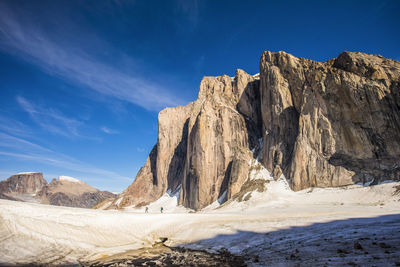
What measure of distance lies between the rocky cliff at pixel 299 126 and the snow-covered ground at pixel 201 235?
67.6 ft

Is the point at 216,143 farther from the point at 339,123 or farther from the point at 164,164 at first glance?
the point at 164,164

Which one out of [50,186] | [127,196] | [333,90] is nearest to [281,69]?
[333,90]

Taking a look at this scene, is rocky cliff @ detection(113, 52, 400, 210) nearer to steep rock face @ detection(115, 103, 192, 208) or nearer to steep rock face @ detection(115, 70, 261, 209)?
steep rock face @ detection(115, 70, 261, 209)

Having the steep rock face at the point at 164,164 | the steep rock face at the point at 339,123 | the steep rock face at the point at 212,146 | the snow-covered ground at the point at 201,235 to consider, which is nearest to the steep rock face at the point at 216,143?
the steep rock face at the point at 212,146

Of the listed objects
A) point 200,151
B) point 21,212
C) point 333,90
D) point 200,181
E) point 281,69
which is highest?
point 281,69

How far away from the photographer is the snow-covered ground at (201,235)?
7.99m

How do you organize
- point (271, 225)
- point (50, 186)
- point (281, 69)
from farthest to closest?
point (50, 186), point (281, 69), point (271, 225)

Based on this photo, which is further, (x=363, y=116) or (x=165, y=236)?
(x=363, y=116)

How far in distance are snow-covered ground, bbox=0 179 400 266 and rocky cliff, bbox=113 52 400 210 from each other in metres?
20.6

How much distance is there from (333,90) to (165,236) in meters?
34.0

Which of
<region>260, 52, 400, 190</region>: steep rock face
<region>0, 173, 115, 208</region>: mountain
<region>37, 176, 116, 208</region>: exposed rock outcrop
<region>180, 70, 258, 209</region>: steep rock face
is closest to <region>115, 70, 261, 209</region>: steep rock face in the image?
<region>180, 70, 258, 209</region>: steep rock face

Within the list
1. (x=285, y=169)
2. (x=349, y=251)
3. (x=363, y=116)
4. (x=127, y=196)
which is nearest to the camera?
(x=349, y=251)

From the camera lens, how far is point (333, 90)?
36.1 metres

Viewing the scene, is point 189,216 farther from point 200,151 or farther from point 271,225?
point 200,151
